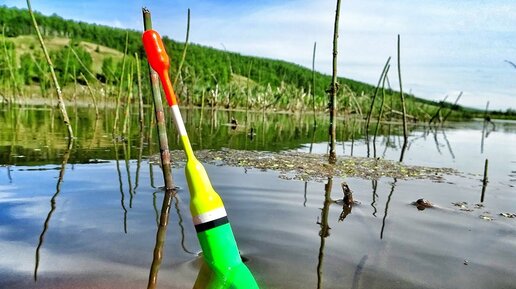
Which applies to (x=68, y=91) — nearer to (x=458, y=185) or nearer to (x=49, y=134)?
(x=49, y=134)

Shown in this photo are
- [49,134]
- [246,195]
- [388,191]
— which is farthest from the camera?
[49,134]

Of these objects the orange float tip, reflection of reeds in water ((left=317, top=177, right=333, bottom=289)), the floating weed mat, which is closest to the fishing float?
the orange float tip

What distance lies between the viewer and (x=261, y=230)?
3.16 meters

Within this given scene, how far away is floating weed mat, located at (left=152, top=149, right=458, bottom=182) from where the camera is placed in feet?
19.6

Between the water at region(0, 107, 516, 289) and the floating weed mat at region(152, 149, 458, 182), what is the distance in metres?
0.36

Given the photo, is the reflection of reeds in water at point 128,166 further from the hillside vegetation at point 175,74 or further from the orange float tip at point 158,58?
the orange float tip at point 158,58

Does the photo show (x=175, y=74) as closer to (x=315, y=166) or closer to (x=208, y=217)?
(x=315, y=166)

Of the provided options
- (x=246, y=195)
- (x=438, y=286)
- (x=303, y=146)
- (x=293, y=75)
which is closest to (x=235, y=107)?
(x=303, y=146)

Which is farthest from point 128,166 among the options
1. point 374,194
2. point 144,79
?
point 144,79

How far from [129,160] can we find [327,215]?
3.31m

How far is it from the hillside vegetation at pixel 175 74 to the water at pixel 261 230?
7.43 feet

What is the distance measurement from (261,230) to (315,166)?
3.28 metres

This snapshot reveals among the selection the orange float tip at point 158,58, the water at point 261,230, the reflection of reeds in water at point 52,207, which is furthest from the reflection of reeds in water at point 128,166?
the orange float tip at point 158,58

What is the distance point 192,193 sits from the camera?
5.07 ft
